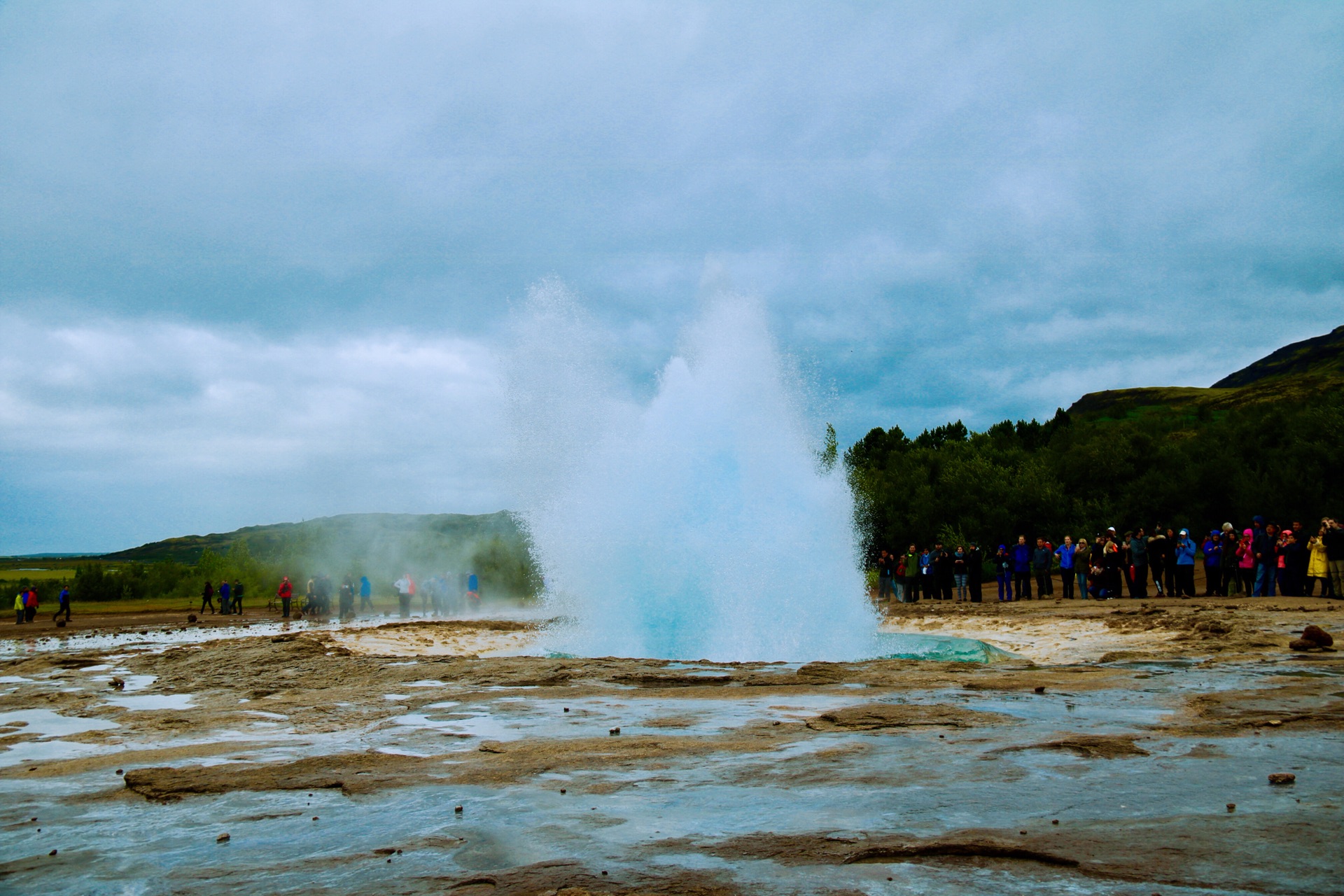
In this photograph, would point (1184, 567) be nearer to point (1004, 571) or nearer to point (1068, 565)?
point (1068, 565)

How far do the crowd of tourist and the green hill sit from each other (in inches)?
2950

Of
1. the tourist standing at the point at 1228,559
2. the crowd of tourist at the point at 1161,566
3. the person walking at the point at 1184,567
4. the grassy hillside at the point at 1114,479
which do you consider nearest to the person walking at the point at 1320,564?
the crowd of tourist at the point at 1161,566

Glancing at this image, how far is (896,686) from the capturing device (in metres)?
10.3

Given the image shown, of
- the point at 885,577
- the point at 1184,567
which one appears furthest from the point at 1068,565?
the point at 885,577

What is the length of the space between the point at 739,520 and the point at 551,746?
9948 millimetres

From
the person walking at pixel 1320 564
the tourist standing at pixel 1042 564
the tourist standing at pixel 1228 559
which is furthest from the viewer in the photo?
the tourist standing at pixel 1042 564

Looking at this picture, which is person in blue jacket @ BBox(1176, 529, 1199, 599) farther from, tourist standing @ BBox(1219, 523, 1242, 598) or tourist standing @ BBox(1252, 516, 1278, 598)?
tourist standing @ BBox(1252, 516, 1278, 598)

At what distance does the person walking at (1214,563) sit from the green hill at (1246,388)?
259 feet

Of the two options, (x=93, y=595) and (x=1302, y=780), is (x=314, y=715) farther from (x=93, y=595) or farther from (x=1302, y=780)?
(x=93, y=595)

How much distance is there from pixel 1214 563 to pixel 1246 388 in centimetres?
11682

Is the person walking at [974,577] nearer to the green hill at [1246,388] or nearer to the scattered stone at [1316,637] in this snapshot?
the scattered stone at [1316,637]

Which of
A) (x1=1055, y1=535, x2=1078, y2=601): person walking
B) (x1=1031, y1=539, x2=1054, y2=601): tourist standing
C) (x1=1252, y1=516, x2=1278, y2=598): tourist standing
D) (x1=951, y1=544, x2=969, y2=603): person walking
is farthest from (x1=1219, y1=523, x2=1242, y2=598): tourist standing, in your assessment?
(x1=951, y1=544, x2=969, y2=603): person walking

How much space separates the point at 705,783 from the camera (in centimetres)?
589

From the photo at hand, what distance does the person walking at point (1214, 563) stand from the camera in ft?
73.0
